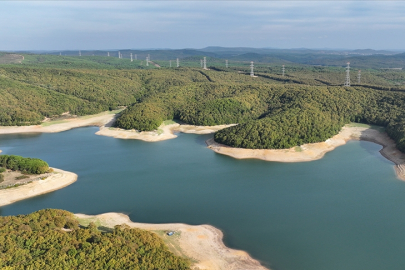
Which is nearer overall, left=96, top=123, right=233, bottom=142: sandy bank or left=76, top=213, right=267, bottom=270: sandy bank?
left=76, top=213, right=267, bottom=270: sandy bank

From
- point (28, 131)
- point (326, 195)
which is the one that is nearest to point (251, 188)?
point (326, 195)

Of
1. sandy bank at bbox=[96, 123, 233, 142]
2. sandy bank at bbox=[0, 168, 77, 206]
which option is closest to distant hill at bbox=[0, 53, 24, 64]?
sandy bank at bbox=[96, 123, 233, 142]

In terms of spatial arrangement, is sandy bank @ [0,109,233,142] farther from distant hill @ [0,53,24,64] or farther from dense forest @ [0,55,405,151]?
distant hill @ [0,53,24,64]

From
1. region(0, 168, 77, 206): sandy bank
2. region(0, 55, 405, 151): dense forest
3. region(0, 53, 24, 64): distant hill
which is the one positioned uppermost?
region(0, 53, 24, 64): distant hill

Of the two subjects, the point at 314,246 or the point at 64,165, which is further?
the point at 64,165

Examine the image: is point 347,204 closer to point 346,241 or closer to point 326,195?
point 326,195

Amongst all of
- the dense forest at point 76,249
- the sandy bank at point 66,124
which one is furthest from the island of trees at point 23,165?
the sandy bank at point 66,124
